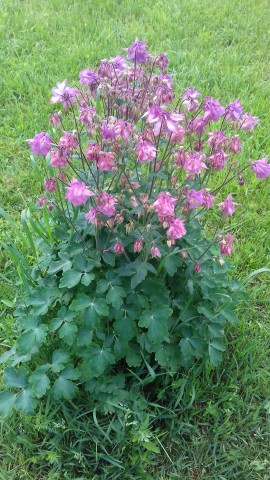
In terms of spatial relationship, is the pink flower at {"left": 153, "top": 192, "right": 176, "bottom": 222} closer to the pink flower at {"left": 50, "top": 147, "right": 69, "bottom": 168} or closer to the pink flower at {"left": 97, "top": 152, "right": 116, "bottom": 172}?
the pink flower at {"left": 97, "top": 152, "right": 116, "bottom": 172}

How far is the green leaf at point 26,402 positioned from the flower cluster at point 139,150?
593 millimetres

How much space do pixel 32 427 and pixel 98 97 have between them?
1227 mm

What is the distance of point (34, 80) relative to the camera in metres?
3.75

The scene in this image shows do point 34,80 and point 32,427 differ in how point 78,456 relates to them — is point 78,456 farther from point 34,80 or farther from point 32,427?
point 34,80

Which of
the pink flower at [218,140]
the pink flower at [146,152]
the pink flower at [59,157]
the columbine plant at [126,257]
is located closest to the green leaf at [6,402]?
the columbine plant at [126,257]

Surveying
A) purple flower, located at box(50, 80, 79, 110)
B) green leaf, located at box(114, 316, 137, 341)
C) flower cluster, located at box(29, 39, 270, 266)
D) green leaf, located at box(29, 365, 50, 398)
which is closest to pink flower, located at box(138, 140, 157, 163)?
flower cluster, located at box(29, 39, 270, 266)

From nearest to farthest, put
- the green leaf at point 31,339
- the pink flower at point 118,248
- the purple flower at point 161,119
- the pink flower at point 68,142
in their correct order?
the purple flower at point 161,119 → the pink flower at point 68,142 → the pink flower at point 118,248 → the green leaf at point 31,339

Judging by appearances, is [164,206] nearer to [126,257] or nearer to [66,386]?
[126,257]

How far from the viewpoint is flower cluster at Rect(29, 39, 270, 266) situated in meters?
1.62

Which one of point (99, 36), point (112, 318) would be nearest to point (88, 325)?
point (112, 318)

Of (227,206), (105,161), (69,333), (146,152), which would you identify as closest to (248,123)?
(227,206)

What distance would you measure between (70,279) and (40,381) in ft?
1.23

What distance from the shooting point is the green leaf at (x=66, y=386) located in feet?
6.11

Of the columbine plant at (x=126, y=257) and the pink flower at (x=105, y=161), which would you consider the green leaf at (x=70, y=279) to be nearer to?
the columbine plant at (x=126, y=257)
